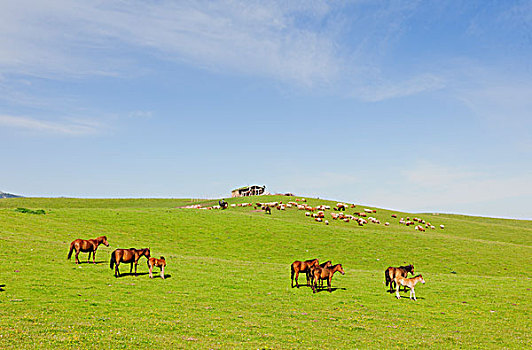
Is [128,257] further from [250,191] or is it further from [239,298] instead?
[250,191]

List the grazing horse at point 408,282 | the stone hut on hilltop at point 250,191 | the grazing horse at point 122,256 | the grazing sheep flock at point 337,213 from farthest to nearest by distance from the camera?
the stone hut on hilltop at point 250,191, the grazing sheep flock at point 337,213, the grazing horse at point 122,256, the grazing horse at point 408,282

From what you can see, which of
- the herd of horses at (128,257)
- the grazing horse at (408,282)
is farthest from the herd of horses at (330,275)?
the herd of horses at (128,257)

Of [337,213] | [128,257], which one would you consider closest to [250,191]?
[337,213]

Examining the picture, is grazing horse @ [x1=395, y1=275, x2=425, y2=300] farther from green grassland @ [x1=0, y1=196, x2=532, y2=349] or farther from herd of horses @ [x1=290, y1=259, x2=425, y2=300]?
green grassland @ [x1=0, y1=196, x2=532, y2=349]

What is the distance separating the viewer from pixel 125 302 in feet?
63.7

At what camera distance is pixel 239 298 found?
2217 cm

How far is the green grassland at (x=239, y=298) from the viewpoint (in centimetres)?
1483

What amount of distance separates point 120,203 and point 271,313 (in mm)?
91803

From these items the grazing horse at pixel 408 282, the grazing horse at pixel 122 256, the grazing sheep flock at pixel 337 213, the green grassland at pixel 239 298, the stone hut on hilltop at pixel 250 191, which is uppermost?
the stone hut on hilltop at pixel 250 191

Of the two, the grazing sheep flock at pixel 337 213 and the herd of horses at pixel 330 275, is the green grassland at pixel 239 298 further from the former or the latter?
the grazing sheep flock at pixel 337 213

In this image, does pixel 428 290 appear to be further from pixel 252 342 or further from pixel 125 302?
pixel 125 302

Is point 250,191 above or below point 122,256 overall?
above

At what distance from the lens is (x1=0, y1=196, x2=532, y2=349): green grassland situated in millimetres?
14828

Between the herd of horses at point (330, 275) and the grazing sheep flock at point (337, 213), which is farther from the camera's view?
the grazing sheep flock at point (337, 213)
